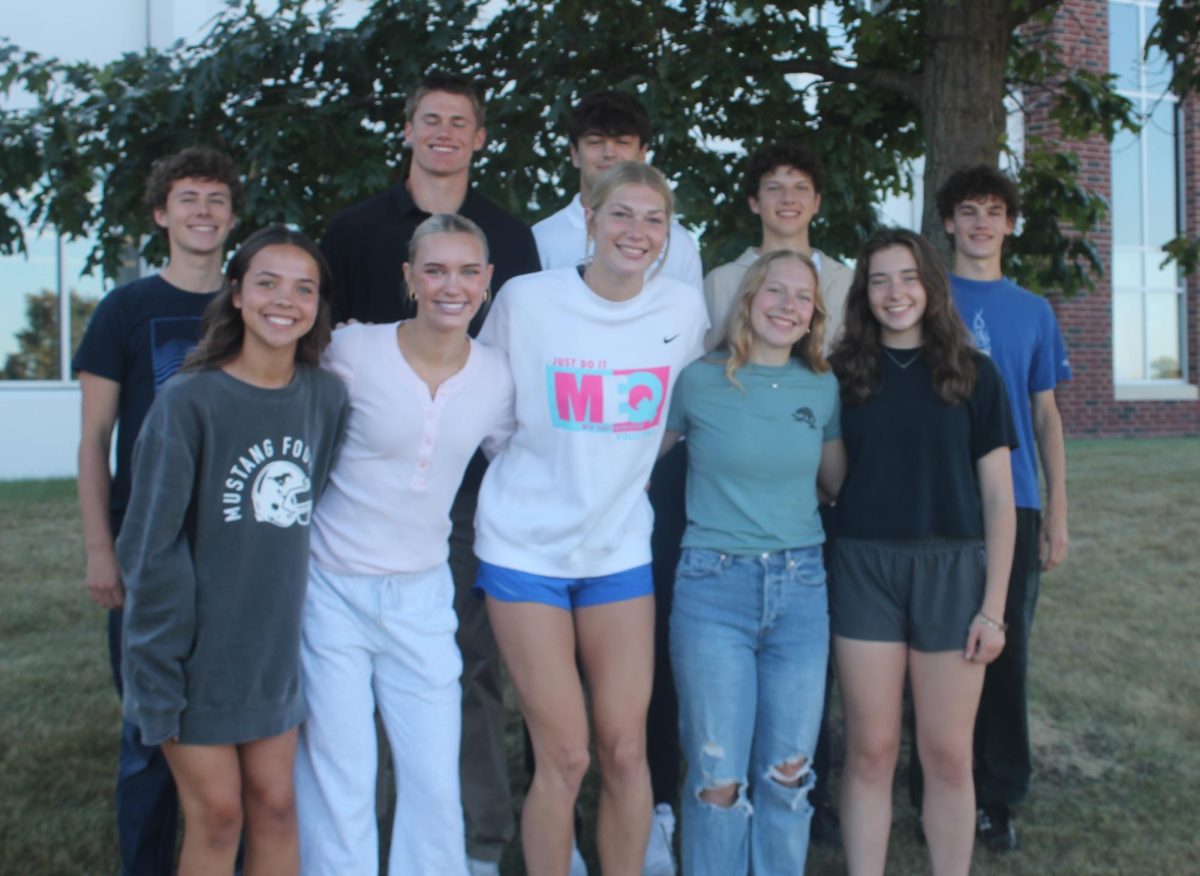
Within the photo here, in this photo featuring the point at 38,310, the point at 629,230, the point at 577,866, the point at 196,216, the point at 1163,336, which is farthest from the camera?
the point at 1163,336

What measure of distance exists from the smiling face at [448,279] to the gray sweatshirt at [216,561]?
1.40 feet

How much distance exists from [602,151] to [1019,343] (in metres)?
1.49

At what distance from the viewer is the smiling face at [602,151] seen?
12.2ft

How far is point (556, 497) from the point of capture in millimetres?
2975

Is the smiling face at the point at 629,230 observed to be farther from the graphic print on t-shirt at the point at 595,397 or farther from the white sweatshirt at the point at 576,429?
the graphic print on t-shirt at the point at 595,397

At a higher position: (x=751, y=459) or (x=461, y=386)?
(x=461, y=386)

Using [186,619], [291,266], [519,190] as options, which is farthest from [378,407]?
[519,190]

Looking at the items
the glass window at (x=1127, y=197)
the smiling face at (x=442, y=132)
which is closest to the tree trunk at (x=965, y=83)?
the smiling face at (x=442, y=132)

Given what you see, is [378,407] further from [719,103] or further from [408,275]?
[719,103]

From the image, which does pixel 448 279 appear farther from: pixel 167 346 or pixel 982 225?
pixel 982 225

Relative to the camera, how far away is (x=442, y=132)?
3504 millimetres

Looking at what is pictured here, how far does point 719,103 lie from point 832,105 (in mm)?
748

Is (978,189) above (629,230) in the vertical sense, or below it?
above

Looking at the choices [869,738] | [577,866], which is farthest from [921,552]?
[577,866]
